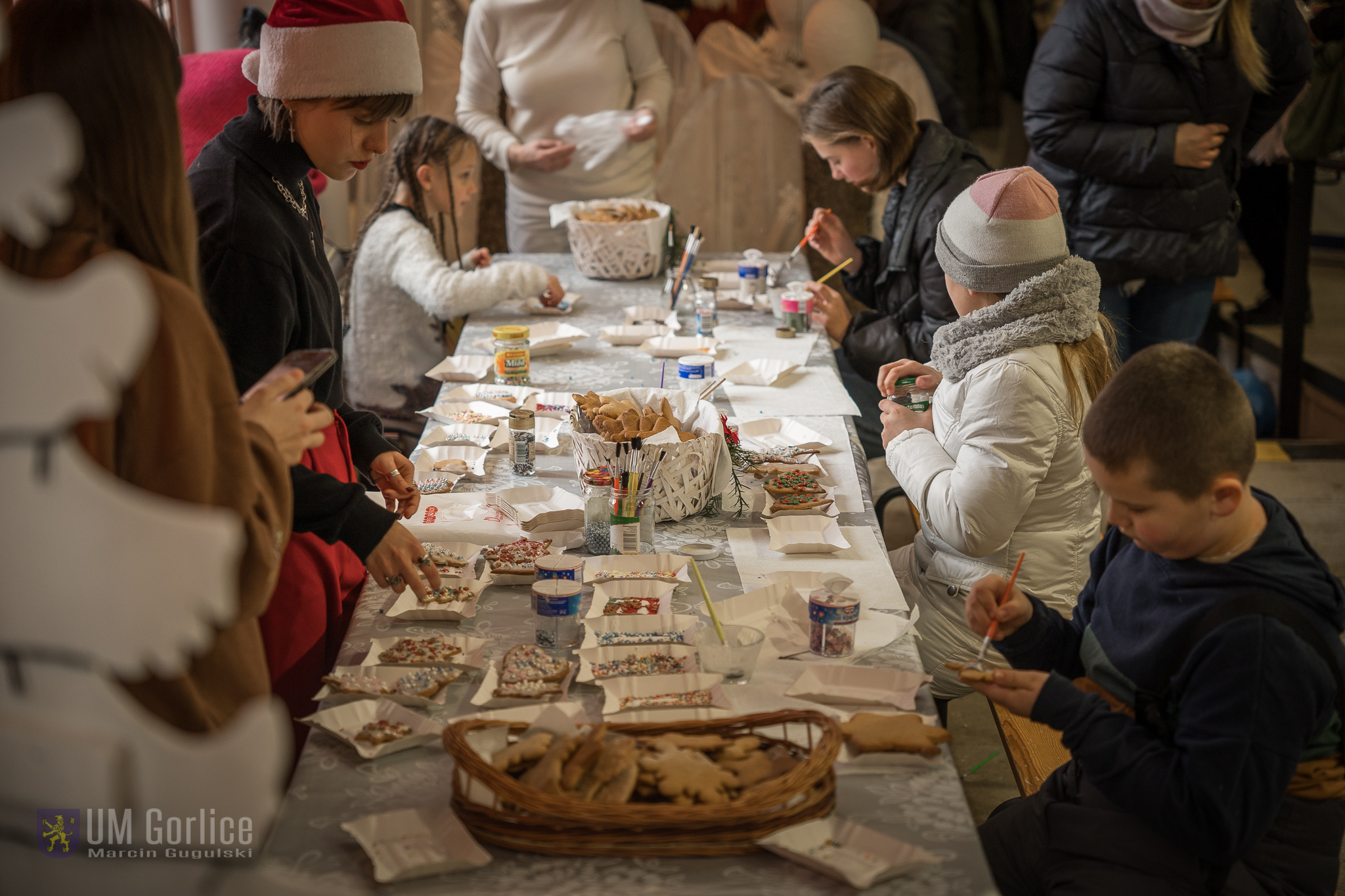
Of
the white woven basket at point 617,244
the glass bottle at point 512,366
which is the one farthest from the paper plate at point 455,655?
the white woven basket at point 617,244

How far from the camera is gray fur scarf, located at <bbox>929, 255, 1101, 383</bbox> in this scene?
197 cm

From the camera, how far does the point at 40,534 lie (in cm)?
82

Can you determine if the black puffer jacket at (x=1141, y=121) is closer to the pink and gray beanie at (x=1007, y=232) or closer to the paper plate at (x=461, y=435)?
the pink and gray beanie at (x=1007, y=232)

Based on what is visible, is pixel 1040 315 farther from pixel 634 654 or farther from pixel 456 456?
pixel 456 456

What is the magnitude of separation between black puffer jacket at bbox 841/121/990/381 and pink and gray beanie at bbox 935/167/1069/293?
922mm

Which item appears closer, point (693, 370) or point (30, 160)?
point (30, 160)

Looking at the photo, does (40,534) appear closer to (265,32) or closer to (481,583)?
(481,583)

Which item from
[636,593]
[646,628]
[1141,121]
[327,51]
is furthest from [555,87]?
[646,628]

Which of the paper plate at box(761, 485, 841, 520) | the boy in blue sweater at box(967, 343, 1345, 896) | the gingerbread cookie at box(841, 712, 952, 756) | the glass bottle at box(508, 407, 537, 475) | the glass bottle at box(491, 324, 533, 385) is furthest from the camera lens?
the glass bottle at box(491, 324, 533, 385)

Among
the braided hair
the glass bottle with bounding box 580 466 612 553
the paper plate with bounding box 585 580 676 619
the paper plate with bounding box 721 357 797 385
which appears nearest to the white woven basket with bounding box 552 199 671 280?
the braided hair

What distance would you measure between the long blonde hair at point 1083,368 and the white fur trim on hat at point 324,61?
1301mm

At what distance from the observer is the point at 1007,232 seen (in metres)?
1.96

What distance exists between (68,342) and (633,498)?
1.29 metres

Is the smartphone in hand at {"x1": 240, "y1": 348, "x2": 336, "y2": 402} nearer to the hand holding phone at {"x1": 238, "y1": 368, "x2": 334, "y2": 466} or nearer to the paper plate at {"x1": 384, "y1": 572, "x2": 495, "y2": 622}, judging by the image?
the hand holding phone at {"x1": 238, "y1": 368, "x2": 334, "y2": 466}
